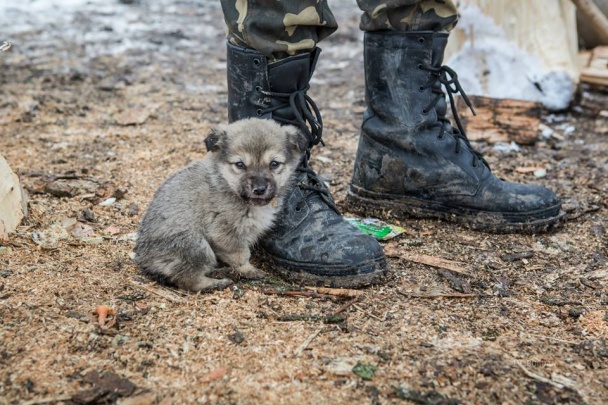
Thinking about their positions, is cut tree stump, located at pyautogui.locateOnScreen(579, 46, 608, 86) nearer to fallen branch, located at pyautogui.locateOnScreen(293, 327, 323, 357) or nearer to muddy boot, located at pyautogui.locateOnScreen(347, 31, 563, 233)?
muddy boot, located at pyautogui.locateOnScreen(347, 31, 563, 233)

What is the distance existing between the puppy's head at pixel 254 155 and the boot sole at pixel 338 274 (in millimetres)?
353

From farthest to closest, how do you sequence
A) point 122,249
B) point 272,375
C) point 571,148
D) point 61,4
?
point 61,4 < point 571,148 < point 122,249 < point 272,375

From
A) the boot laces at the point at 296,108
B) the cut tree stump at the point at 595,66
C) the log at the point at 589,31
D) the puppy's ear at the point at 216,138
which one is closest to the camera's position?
the puppy's ear at the point at 216,138

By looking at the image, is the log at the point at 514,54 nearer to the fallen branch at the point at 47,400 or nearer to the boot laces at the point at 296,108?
the boot laces at the point at 296,108

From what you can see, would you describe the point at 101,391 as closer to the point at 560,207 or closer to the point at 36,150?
the point at 560,207

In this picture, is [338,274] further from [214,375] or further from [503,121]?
[503,121]

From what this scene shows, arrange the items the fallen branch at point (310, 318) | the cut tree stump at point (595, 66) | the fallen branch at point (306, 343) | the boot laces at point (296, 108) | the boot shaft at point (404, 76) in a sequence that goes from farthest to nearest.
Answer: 1. the cut tree stump at point (595, 66)
2. the boot shaft at point (404, 76)
3. the boot laces at point (296, 108)
4. the fallen branch at point (310, 318)
5. the fallen branch at point (306, 343)

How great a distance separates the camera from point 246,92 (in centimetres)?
332

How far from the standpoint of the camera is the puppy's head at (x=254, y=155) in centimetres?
313

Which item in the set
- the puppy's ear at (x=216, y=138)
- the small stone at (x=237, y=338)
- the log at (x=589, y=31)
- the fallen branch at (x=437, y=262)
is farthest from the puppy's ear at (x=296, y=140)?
the log at (x=589, y=31)

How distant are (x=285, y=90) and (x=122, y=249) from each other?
1.15 m

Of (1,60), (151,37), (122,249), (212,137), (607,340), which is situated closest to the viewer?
(607,340)

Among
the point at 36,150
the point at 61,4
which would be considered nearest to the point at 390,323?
the point at 36,150

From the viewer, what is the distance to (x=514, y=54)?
6.07 m
